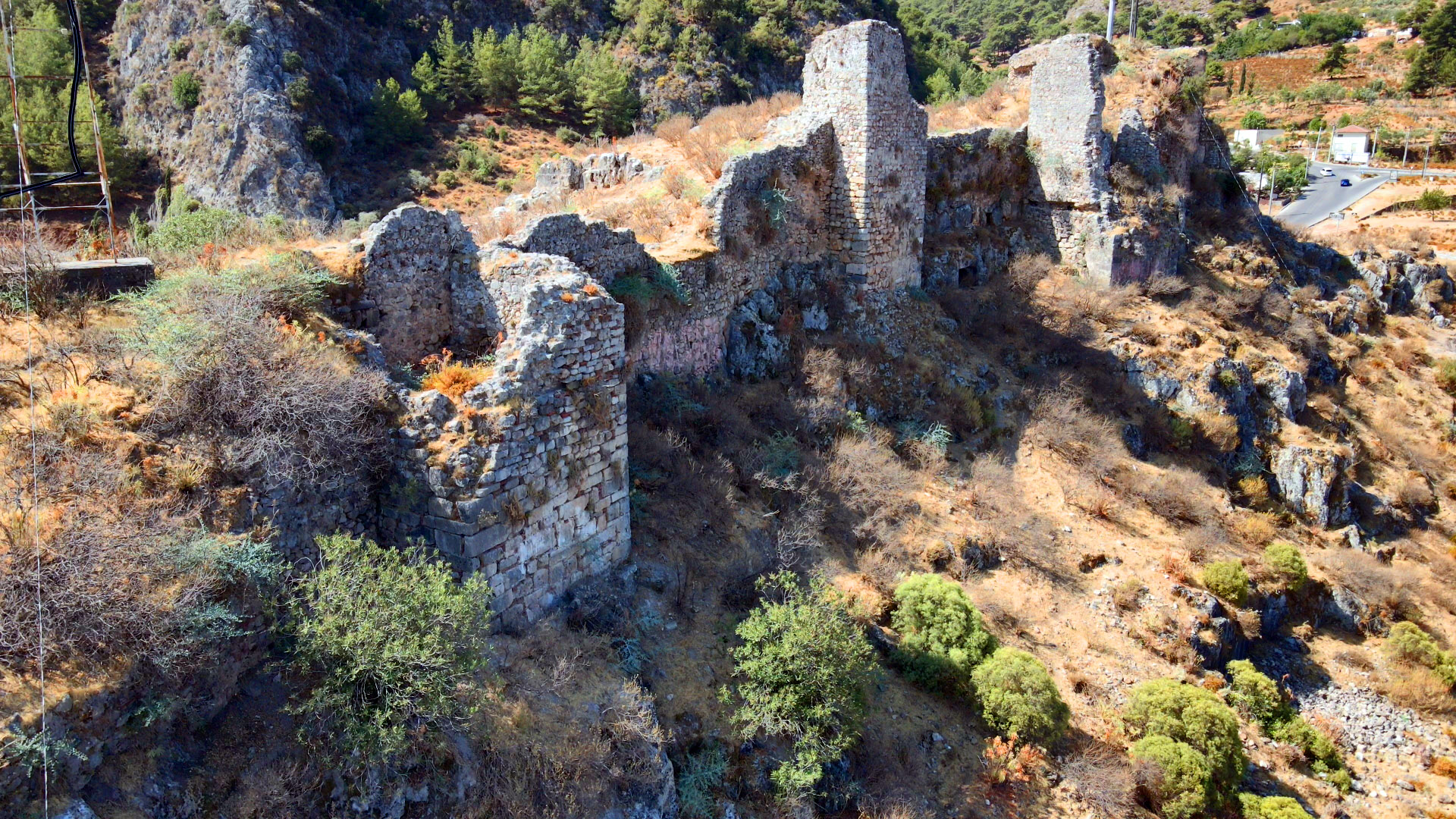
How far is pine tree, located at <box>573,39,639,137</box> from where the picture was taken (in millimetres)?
34469

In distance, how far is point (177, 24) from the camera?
32438mm

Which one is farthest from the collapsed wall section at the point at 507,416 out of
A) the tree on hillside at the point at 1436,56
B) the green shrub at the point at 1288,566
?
the tree on hillside at the point at 1436,56

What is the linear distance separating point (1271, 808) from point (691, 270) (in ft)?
30.0

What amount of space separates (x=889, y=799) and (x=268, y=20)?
35.5m

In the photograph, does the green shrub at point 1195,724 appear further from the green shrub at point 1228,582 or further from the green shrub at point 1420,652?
the green shrub at point 1420,652

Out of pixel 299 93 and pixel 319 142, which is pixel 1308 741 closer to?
pixel 319 142

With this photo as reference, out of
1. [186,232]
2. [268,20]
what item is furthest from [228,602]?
[268,20]

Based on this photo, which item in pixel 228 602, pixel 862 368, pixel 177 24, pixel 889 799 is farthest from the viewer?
pixel 177 24

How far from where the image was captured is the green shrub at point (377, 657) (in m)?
5.88

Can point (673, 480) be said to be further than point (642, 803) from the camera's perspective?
Yes

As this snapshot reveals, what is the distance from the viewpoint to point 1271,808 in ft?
31.6

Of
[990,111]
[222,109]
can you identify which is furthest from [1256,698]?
[222,109]

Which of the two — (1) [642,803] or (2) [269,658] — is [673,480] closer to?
(1) [642,803]

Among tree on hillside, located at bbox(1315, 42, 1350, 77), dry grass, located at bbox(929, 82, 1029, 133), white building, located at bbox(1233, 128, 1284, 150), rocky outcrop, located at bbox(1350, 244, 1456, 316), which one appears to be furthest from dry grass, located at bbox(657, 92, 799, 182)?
tree on hillside, located at bbox(1315, 42, 1350, 77)
